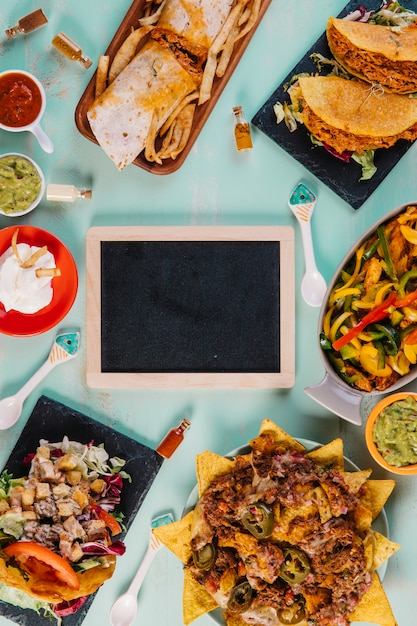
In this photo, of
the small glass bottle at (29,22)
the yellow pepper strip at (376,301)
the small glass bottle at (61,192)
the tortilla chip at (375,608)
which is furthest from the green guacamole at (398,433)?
the small glass bottle at (29,22)

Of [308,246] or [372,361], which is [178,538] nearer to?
[372,361]

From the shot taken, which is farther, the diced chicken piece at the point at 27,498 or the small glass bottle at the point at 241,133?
the small glass bottle at the point at 241,133

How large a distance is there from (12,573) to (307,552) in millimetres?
926

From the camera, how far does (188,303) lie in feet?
8.06

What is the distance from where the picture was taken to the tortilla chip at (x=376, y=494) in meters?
2.22

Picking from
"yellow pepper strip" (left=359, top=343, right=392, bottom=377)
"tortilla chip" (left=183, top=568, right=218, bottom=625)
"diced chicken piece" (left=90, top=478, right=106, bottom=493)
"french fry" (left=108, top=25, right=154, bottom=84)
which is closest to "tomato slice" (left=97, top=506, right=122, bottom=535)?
"diced chicken piece" (left=90, top=478, right=106, bottom=493)

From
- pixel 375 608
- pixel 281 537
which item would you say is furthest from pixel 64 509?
pixel 375 608

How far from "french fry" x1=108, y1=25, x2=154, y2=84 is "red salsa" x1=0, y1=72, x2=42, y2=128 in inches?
10.5

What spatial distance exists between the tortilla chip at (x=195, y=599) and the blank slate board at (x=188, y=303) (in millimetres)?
690

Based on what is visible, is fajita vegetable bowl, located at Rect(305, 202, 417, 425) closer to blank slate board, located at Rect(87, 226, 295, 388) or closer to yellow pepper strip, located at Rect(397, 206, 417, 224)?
yellow pepper strip, located at Rect(397, 206, 417, 224)

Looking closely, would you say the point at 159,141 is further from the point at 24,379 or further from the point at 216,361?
the point at 24,379

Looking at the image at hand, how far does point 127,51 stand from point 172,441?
1.38 metres

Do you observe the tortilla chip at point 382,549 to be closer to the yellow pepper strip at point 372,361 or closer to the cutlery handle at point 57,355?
the yellow pepper strip at point 372,361

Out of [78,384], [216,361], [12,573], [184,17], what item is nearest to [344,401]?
[216,361]
